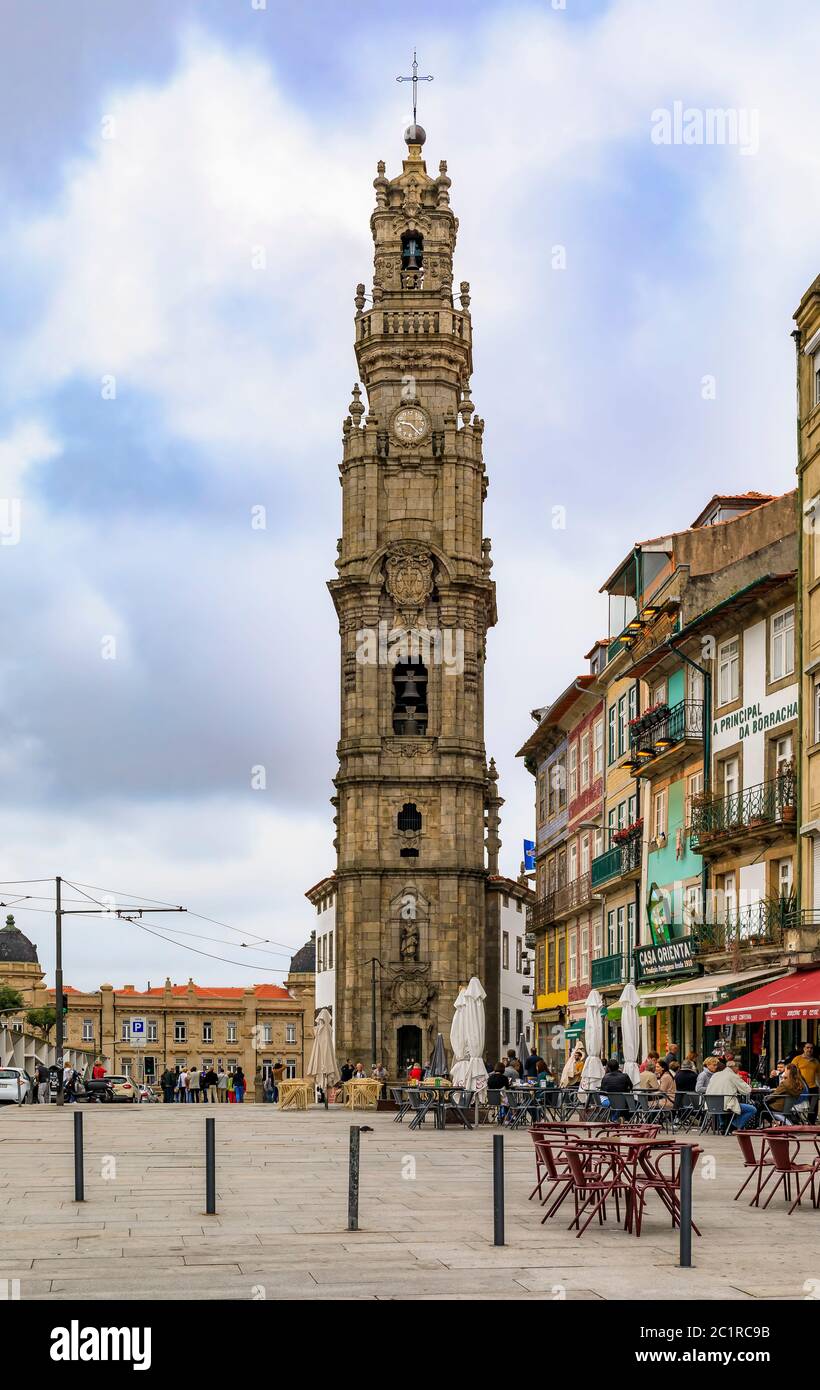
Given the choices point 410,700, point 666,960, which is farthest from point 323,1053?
point 410,700

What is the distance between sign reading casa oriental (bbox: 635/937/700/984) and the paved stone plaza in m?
15.1

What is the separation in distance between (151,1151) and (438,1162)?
4851 millimetres

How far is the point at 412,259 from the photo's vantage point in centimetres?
8794

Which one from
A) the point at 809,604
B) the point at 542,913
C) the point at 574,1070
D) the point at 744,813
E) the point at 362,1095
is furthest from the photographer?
the point at 542,913

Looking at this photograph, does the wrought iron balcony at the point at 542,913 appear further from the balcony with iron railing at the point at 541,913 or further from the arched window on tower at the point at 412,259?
the arched window on tower at the point at 412,259

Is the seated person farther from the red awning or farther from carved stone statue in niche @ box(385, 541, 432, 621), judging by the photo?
carved stone statue in niche @ box(385, 541, 432, 621)

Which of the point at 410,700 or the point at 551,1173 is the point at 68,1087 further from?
the point at 551,1173

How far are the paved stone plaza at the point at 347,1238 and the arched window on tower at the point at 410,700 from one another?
5630cm

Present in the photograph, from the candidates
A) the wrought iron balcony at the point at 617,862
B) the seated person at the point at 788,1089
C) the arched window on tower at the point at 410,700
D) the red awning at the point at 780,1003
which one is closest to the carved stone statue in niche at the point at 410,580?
the arched window on tower at the point at 410,700

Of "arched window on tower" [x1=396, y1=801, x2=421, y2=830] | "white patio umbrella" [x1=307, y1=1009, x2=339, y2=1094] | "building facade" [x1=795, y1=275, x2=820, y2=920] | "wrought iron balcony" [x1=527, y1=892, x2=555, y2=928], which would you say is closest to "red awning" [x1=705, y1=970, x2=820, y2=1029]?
"building facade" [x1=795, y1=275, x2=820, y2=920]

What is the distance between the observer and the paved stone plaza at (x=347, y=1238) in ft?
40.3

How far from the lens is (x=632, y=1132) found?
20047mm

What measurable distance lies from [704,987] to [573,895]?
2283 centimetres
